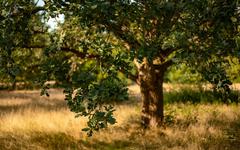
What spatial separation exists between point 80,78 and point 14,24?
222 centimetres

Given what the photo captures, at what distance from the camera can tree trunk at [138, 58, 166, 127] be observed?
441 inches

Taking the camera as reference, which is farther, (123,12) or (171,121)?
(171,121)

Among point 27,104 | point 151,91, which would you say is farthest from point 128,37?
point 27,104

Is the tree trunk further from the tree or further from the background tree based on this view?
the tree

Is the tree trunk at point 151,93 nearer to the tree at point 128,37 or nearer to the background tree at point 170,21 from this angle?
the background tree at point 170,21

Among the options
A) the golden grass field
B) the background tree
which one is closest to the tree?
the background tree

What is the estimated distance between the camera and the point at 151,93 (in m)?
11.4

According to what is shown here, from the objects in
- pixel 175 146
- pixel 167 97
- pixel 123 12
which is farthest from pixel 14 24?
pixel 167 97

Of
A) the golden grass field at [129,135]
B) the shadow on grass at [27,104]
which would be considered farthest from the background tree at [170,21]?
the shadow on grass at [27,104]

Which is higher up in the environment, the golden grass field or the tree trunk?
the tree trunk

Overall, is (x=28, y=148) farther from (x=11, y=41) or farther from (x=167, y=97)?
(x=167, y=97)

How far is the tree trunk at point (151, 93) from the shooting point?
1120 centimetres

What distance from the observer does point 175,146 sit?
9602 mm

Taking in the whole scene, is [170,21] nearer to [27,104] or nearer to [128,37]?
[128,37]
